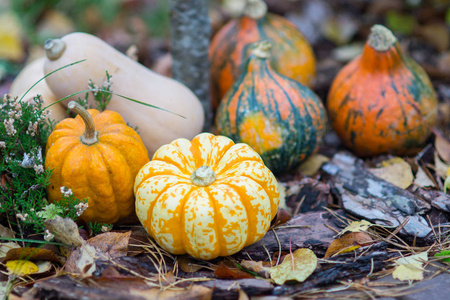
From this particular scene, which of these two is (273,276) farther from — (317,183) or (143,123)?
(143,123)

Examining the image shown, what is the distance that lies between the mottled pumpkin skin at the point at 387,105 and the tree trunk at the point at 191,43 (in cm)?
100

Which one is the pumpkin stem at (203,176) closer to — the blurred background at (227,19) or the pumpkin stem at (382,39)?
the pumpkin stem at (382,39)

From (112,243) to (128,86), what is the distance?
3.24 ft

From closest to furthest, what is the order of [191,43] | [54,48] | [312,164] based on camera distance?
[54,48], [312,164], [191,43]

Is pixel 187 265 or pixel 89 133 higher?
pixel 89 133

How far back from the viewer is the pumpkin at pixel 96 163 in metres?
2.04

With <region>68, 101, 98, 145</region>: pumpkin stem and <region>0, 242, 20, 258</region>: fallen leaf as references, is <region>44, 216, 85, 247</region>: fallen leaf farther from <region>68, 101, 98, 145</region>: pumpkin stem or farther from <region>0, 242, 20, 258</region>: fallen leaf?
<region>68, 101, 98, 145</region>: pumpkin stem

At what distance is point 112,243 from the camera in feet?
6.64

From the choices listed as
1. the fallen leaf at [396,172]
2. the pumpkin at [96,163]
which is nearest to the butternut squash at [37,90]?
the pumpkin at [96,163]

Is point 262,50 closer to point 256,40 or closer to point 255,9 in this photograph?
point 256,40

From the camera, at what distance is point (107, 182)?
2.07 m

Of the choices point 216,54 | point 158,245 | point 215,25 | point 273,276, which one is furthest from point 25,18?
point 273,276

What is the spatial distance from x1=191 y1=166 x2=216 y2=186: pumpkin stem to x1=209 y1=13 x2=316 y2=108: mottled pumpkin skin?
54.1 inches

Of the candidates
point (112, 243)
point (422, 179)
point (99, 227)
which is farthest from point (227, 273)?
point (422, 179)
